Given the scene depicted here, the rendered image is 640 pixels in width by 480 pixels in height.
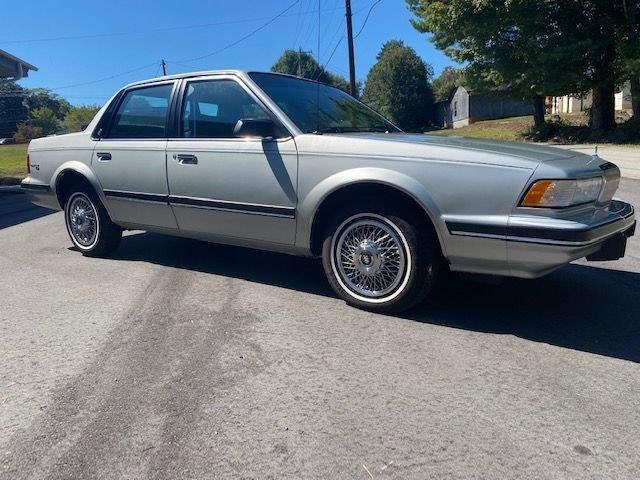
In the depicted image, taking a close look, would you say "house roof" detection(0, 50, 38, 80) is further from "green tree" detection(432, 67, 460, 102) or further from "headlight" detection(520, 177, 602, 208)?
"green tree" detection(432, 67, 460, 102)

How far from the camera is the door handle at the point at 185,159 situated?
178 inches

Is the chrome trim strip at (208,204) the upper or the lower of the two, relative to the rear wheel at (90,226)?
upper

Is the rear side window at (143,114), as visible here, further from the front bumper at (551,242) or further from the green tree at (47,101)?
the green tree at (47,101)

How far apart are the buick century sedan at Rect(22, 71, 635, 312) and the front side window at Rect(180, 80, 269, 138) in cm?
1

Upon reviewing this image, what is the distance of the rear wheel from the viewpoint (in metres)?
5.54

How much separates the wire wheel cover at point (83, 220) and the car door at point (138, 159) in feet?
1.35

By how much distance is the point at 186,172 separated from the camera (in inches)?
181

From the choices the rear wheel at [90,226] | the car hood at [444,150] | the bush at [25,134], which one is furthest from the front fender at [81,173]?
the bush at [25,134]

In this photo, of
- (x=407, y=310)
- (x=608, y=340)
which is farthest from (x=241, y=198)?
(x=608, y=340)

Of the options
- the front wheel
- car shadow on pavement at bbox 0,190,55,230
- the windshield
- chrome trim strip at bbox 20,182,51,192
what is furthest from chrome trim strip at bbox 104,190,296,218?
car shadow on pavement at bbox 0,190,55,230

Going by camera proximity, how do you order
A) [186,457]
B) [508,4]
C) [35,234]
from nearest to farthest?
[186,457]
[35,234]
[508,4]

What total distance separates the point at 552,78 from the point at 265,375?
74.4 feet

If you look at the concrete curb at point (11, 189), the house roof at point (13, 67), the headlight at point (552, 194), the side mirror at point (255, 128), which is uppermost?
the house roof at point (13, 67)

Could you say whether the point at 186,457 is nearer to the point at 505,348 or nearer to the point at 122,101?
the point at 505,348
